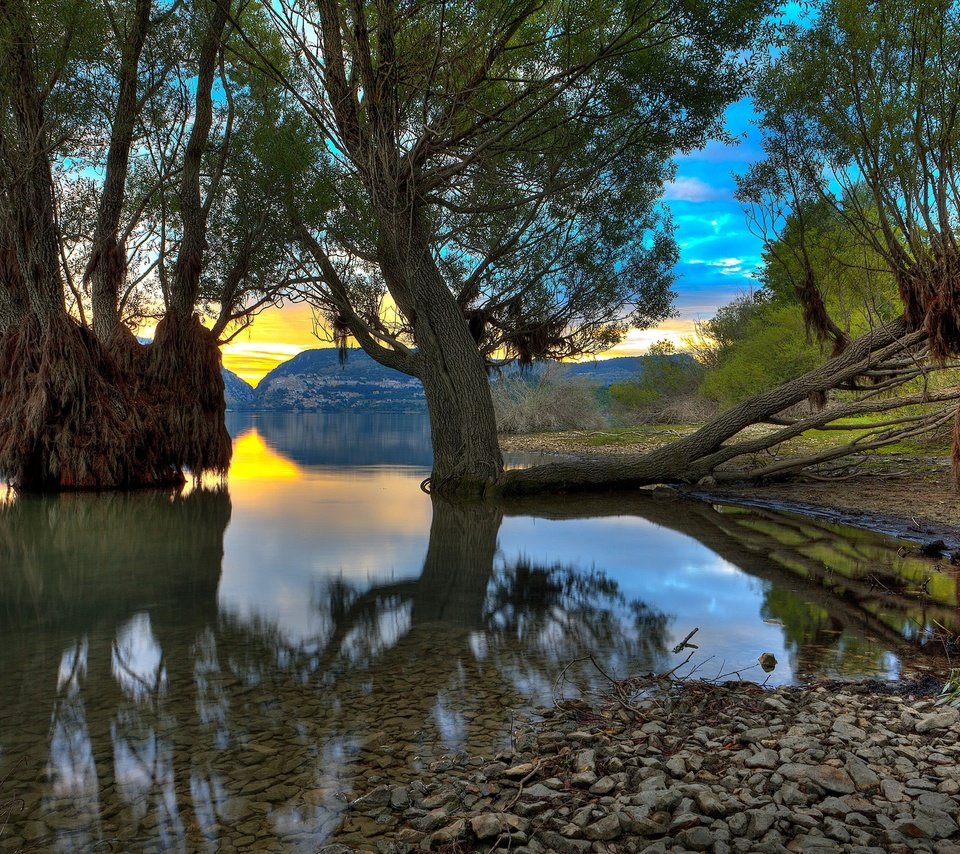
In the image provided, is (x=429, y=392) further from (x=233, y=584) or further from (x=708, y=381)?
(x=708, y=381)

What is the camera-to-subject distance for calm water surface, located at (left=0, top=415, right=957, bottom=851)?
3.83 meters

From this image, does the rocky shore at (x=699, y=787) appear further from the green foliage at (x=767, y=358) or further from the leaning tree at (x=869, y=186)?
the green foliage at (x=767, y=358)

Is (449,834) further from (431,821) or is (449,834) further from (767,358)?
(767,358)

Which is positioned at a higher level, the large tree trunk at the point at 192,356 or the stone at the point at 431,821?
the large tree trunk at the point at 192,356

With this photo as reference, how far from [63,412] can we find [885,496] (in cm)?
1735

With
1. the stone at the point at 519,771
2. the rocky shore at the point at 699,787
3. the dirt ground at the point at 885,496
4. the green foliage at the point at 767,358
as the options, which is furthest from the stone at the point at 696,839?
the green foliage at the point at 767,358

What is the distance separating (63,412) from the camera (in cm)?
1546

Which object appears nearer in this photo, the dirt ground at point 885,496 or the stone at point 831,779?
the stone at point 831,779

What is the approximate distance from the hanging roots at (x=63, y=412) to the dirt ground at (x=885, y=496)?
13.5 meters

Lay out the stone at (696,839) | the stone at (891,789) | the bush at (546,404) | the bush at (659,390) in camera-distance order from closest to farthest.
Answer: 1. the stone at (696,839)
2. the stone at (891,789)
3. the bush at (546,404)
4. the bush at (659,390)

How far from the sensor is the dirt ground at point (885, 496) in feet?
39.6

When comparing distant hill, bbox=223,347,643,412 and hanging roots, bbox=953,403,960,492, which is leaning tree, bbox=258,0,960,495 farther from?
distant hill, bbox=223,347,643,412

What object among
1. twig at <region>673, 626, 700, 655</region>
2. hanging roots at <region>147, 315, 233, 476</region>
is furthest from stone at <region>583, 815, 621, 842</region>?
→ hanging roots at <region>147, 315, 233, 476</region>

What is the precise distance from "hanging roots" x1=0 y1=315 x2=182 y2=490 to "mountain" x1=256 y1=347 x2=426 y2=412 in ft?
399
